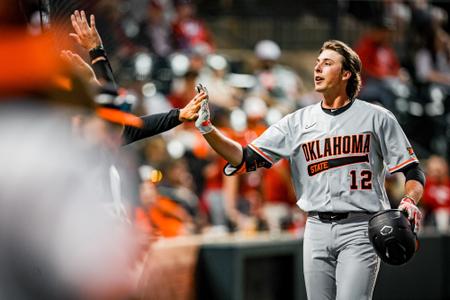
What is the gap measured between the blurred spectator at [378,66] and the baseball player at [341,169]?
20.0ft

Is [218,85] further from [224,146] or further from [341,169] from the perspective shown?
[341,169]

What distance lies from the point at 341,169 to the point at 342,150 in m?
0.10

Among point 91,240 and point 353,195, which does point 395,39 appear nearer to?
point 353,195

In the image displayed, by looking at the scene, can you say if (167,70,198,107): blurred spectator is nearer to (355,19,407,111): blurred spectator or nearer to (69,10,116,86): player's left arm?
(355,19,407,111): blurred spectator

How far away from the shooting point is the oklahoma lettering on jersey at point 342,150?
4.54 meters

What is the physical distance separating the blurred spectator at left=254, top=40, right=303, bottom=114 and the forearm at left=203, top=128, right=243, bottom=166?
20.9 ft

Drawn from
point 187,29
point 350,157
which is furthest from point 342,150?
point 187,29

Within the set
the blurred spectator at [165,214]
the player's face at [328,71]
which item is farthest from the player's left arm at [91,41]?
the blurred spectator at [165,214]

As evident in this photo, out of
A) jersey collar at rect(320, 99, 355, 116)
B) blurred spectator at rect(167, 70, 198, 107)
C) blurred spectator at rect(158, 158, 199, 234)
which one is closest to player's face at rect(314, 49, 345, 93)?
jersey collar at rect(320, 99, 355, 116)

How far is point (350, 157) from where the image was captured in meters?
4.54

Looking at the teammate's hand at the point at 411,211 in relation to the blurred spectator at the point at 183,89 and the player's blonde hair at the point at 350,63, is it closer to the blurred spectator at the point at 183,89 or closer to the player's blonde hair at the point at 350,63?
the player's blonde hair at the point at 350,63

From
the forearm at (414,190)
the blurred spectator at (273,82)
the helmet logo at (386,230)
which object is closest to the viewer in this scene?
the helmet logo at (386,230)

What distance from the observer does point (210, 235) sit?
892 centimetres

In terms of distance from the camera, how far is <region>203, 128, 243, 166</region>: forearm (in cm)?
455
